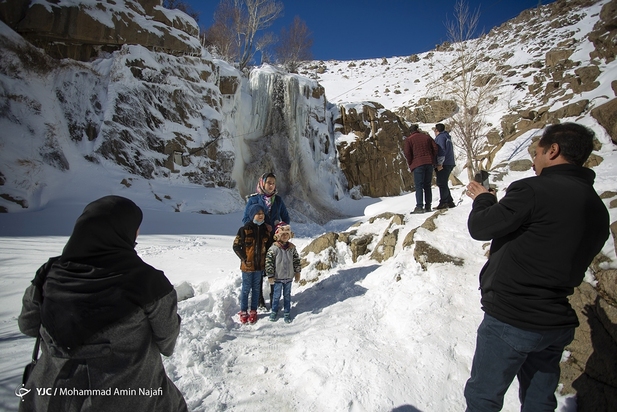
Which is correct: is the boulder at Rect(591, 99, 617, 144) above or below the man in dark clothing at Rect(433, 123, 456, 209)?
above

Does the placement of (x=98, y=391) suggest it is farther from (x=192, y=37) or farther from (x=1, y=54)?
(x=192, y=37)

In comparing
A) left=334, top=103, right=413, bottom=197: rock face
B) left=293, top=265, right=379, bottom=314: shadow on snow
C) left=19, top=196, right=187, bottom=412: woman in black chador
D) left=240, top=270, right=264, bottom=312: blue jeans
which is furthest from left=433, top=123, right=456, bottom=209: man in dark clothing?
left=334, top=103, right=413, bottom=197: rock face

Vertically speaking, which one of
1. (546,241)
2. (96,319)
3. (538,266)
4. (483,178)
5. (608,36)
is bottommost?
(96,319)

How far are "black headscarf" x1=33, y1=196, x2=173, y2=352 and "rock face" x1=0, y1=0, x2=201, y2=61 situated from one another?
12147 mm

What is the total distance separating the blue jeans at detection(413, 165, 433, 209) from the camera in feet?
16.9

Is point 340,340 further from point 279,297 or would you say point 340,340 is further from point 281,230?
point 281,230

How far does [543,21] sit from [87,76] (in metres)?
37.3

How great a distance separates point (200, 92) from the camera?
12.0 m

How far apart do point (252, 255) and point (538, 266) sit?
8.46 ft

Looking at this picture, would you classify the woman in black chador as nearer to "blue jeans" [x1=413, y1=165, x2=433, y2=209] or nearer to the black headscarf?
the black headscarf

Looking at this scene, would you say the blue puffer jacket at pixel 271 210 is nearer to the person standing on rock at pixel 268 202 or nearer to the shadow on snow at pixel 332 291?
the person standing on rock at pixel 268 202

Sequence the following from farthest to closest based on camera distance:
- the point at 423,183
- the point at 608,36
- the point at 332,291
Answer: the point at 608,36 < the point at 423,183 < the point at 332,291

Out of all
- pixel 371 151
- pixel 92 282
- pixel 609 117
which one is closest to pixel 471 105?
pixel 371 151

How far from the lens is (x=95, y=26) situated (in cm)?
1023
